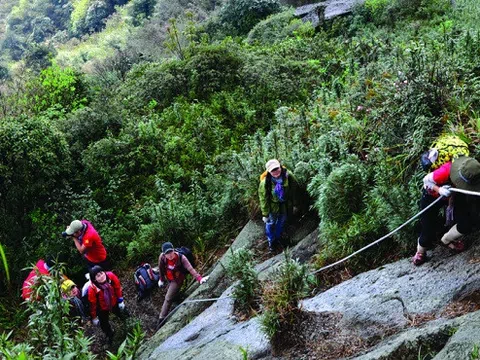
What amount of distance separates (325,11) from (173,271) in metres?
19.0

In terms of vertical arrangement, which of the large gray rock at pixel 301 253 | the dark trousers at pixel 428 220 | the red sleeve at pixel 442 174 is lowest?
the large gray rock at pixel 301 253

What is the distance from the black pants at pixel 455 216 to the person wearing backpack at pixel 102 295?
16.1 ft

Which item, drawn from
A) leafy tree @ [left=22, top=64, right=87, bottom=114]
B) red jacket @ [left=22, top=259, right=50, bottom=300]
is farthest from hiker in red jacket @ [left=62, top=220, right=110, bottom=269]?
leafy tree @ [left=22, top=64, right=87, bottom=114]

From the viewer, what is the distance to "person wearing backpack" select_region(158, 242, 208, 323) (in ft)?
26.2

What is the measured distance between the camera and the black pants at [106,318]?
7.48 metres

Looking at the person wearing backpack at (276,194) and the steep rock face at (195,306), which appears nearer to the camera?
the person wearing backpack at (276,194)

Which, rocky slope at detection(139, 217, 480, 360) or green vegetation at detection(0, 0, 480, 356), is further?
green vegetation at detection(0, 0, 480, 356)

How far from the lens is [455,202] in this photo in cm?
474

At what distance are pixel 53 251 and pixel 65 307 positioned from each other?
676 cm

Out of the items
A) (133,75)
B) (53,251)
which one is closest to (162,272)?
(53,251)

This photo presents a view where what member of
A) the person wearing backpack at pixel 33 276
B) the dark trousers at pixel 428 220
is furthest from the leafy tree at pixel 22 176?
the dark trousers at pixel 428 220

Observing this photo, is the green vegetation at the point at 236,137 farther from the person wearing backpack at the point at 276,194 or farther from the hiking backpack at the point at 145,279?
the hiking backpack at the point at 145,279

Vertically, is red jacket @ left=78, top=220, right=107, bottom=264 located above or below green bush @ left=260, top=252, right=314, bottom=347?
below

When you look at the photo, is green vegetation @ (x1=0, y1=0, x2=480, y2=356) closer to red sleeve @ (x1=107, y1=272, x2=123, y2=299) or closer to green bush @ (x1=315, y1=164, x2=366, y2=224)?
green bush @ (x1=315, y1=164, x2=366, y2=224)
